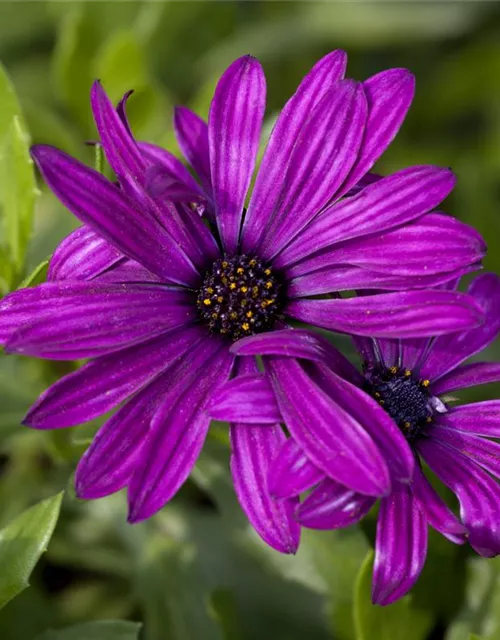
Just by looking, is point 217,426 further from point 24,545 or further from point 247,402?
point 24,545

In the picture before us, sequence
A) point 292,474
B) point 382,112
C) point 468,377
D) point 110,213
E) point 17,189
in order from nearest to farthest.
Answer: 1. point 292,474
2. point 110,213
3. point 382,112
4. point 468,377
5. point 17,189

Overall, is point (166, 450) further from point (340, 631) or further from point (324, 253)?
point (340, 631)

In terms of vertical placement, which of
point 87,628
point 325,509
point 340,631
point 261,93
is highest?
point 261,93

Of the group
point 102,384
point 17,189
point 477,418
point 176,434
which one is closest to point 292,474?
point 176,434

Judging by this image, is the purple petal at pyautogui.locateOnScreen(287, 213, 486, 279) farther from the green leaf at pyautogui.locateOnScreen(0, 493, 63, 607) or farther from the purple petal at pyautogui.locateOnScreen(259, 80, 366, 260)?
the green leaf at pyautogui.locateOnScreen(0, 493, 63, 607)

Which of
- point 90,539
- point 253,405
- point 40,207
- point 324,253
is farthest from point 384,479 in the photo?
point 40,207

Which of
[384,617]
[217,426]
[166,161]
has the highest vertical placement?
[166,161]
